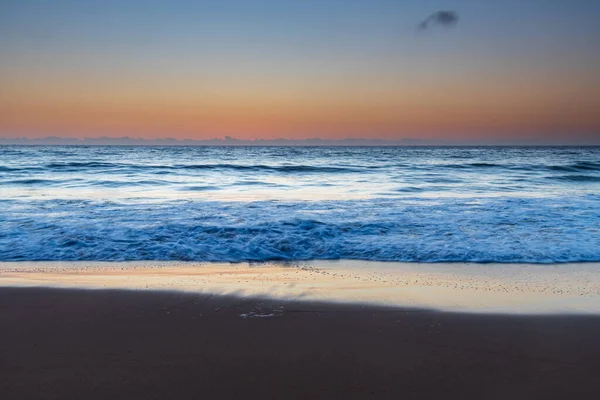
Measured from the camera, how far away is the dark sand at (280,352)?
3027 mm

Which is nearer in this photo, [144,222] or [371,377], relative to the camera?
[371,377]

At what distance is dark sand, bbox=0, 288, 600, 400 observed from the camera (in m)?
3.03

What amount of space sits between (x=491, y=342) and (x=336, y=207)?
29.9 ft

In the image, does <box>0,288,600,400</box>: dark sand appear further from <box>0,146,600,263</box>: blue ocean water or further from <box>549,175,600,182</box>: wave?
<box>549,175,600,182</box>: wave

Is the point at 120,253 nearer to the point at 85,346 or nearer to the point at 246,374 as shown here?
the point at 85,346

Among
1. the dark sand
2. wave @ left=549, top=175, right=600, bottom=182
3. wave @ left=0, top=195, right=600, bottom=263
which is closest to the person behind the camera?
the dark sand

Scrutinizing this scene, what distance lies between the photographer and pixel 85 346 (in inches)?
146

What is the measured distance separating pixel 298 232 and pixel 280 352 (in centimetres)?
536

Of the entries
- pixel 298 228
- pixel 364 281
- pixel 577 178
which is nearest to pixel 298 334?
pixel 364 281

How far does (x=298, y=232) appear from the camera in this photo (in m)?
8.93

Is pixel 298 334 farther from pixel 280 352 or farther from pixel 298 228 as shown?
pixel 298 228

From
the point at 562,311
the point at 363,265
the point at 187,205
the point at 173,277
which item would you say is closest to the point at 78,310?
the point at 173,277

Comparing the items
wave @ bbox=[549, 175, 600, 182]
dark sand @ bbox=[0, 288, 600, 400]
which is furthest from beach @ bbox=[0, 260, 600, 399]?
wave @ bbox=[549, 175, 600, 182]

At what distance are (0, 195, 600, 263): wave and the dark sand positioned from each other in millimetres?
2742
